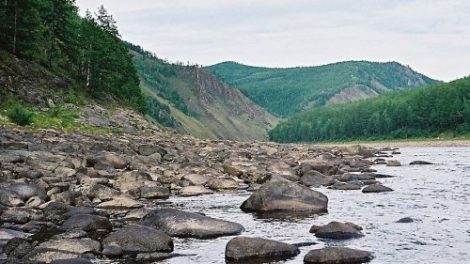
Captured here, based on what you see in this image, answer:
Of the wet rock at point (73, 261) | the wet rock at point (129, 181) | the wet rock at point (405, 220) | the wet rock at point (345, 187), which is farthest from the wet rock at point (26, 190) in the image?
the wet rock at point (345, 187)

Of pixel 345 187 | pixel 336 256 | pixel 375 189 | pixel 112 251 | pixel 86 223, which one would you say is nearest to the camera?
pixel 336 256

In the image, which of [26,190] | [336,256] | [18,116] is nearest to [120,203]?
[26,190]

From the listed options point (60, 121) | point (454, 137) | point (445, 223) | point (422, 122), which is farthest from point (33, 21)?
point (422, 122)

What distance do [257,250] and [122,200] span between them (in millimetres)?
9455

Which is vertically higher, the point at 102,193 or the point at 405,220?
the point at 405,220

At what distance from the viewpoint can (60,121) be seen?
50.4 metres

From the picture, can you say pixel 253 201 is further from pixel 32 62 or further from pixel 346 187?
pixel 32 62

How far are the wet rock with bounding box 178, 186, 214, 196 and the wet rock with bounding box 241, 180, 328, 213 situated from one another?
5.05 meters

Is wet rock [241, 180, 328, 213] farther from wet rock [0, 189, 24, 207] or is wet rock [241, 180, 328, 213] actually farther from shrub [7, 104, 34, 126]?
shrub [7, 104, 34, 126]

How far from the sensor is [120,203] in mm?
22156

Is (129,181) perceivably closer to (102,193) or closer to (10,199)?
(102,193)

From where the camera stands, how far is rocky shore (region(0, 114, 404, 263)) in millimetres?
14266

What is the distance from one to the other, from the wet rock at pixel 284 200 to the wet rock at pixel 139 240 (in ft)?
24.6

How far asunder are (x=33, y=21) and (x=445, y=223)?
5277 cm
